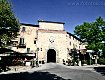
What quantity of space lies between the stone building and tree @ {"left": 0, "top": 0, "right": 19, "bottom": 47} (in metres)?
18.9

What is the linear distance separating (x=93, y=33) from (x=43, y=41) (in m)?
13.8

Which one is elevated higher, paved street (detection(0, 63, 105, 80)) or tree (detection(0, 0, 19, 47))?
tree (detection(0, 0, 19, 47))

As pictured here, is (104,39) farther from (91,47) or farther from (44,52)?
(44,52)

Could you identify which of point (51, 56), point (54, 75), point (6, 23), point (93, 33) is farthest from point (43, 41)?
point (6, 23)

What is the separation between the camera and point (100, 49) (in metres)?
45.2

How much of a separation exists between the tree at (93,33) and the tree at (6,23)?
2403cm

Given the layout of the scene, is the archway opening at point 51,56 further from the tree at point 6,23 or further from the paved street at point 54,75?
the tree at point 6,23

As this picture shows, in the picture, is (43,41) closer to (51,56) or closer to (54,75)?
(51,56)

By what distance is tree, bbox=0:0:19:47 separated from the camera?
76.1ft

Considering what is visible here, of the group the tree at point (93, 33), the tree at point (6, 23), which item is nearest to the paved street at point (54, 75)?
the tree at point (6, 23)

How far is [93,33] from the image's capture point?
46.6 metres

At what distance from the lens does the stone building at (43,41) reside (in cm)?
4703

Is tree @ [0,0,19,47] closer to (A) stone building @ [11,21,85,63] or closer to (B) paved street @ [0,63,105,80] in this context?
(B) paved street @ [0,63,105,80]

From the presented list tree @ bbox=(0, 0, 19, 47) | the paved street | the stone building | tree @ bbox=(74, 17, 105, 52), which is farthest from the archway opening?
tree @ bbox=(0, 0, 19, 47)
